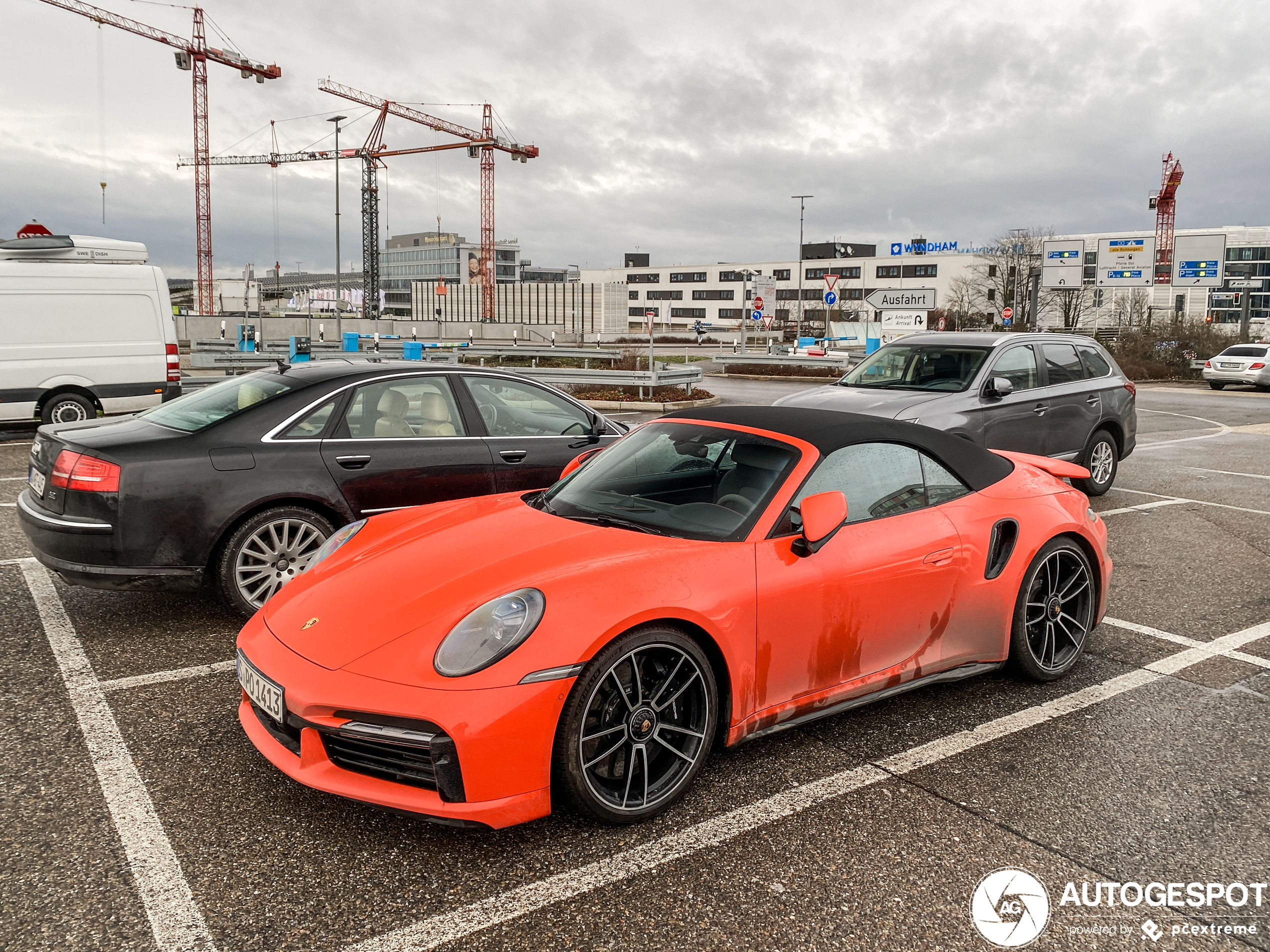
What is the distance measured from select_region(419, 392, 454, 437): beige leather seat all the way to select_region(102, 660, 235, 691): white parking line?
1886 mm

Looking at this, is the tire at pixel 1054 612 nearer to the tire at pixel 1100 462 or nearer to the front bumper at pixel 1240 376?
the tire at pixel 1100 462

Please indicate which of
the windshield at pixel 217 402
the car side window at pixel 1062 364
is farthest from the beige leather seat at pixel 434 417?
the car side window at pixel 1062 364

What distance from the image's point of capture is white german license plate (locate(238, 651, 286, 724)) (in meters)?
2.94

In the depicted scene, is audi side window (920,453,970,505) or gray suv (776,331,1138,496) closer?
audi side window (920,453,970,505)

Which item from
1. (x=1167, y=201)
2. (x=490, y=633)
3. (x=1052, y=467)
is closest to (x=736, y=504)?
(x=490, y=633)

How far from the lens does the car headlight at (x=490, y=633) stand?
2.76 meters

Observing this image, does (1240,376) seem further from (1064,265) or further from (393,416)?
(393,416)

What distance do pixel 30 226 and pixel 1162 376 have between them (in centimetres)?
3648

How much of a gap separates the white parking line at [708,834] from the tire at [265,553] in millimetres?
2771

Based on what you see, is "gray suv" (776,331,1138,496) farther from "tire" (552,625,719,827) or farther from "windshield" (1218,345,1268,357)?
"windshield" (1218,345,1268,357)

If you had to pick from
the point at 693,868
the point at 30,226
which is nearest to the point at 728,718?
Result: the point at 693,868

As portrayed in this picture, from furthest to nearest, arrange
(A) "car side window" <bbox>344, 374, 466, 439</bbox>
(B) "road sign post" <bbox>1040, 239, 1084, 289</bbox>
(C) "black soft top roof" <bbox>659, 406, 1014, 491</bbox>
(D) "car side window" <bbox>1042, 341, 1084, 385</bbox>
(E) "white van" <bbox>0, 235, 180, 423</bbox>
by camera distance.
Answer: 1. (B) "road sign post" <bbox>1040, 239, 1084, 289</bbox>
2. (E) "white van" <bbox>0, 235, 180, 423</bbox>
3. (D) "car side window" <bbox>1042, 341, 1084, 385</bbox>
4. (A) "car side window" <bbox>344, 374, 466, 439</bbox>
5. (C) "black soft top roof" <bbox>659, 406, 1014, 491</bbox>

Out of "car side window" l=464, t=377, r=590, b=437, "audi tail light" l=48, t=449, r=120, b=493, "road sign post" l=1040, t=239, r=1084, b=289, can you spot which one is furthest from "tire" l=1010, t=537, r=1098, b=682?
"road sign post" l=1040, t=239, r=1084, b=289

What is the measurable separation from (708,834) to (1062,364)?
7.83m
